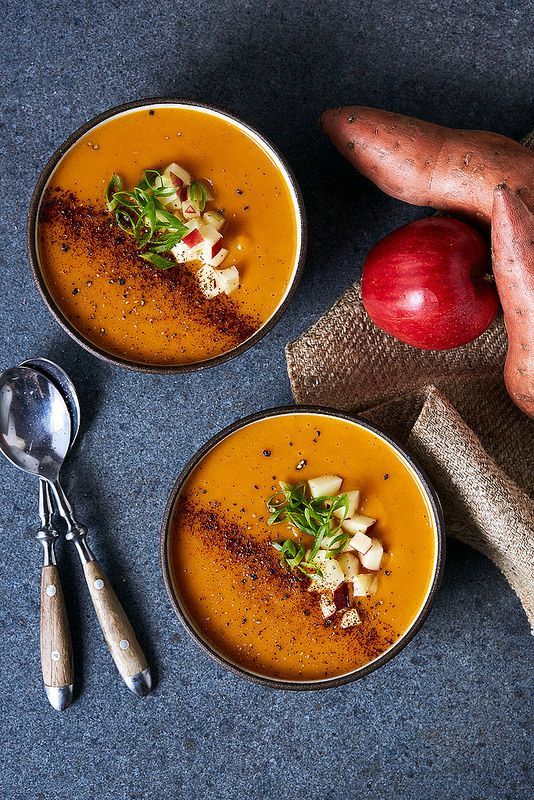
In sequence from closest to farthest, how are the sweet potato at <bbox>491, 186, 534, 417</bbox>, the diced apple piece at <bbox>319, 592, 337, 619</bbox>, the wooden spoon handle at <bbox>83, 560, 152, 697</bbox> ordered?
the sweet potato at <bbox>491, 186, 534, 417</bbox> → the diced apple piece at <bbox>319, 592, 337, 619</bbox> → the wooden spoon handle at <bbox>83, 560, 152, 697</bbox>

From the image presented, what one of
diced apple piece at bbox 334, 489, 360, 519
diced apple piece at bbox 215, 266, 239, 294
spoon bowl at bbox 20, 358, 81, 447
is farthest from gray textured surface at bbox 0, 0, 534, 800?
diced apple piece at bbox 334, 489, 360, 519

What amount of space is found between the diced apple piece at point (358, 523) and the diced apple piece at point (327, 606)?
0.48ft

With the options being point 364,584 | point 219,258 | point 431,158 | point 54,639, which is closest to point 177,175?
point 219,258

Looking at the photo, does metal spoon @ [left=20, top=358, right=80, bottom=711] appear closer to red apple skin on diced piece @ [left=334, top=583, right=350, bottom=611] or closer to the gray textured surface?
the gray textured surface

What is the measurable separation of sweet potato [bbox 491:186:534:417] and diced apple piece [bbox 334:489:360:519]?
0.42 meters

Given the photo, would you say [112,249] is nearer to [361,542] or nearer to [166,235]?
[166,235]

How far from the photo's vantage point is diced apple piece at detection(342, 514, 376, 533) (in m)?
1.50

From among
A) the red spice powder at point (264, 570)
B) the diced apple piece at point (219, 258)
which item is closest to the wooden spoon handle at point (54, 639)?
the red spice powder at point (264, 570)

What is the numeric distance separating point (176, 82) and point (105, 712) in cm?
144

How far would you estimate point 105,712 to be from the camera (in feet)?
5.75

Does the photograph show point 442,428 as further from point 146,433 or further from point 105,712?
point 105,712

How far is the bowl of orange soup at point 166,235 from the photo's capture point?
58.6 inches

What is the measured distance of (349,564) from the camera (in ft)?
4.98

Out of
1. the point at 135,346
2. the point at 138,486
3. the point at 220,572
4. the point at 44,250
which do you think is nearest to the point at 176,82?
the point at 44,250
